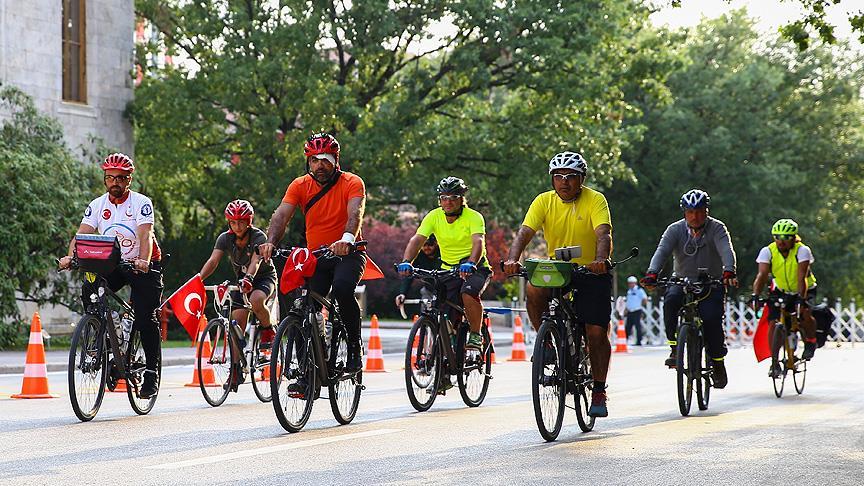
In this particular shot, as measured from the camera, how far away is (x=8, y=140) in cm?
2817

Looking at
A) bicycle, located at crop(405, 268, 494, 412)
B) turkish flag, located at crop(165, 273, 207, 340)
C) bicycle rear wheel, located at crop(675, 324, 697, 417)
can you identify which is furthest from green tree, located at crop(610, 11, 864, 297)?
bicycle rear wheel, located at crop(675, 324, 697, 417)

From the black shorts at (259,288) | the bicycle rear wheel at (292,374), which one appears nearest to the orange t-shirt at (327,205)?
the bicycle rear wheel at (292,374)

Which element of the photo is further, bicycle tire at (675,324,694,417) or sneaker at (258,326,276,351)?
sneaker at (258,326,276,351)

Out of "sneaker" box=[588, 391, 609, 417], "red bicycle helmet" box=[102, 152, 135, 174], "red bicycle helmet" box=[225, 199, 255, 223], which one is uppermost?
"red bicycle helmet" box=[102, 152, 135, 174]

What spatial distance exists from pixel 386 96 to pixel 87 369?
23.3 metres

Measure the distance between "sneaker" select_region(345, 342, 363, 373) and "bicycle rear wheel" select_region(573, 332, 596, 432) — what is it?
5.27 feet

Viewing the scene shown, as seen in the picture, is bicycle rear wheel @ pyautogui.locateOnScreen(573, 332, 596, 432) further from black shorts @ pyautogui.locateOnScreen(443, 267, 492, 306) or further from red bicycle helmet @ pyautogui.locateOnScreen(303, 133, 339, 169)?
A: black shorts @ pyautogui.locateOnScreen(443, 267, 492, 306)

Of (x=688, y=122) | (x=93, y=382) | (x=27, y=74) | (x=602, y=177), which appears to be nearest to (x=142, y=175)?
(x=27, y=74)

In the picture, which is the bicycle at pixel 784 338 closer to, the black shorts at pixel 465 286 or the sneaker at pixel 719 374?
the sneaker at pixel 719 374

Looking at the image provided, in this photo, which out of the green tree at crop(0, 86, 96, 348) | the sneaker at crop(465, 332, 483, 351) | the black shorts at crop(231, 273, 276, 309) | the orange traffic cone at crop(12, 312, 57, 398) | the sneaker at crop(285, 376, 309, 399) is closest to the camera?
the sneaker at crop(285, 376, 309, 399)

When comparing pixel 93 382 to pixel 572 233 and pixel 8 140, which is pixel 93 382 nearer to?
pixel 572 233

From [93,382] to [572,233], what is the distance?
3.79m

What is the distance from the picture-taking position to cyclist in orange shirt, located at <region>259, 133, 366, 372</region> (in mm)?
10883

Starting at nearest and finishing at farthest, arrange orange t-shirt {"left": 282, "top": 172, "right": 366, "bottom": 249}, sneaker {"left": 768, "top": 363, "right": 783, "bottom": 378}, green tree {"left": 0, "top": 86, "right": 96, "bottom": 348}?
orange t-shirt {"left": 282, "top": 172, "right": 366, "bottom": 249} → sneaker {"left": 768, "top": 363, "right": 783, "bottom": 378} → green tree {"left": 0, "top": 86, "right": 96, "bottom": 348}
